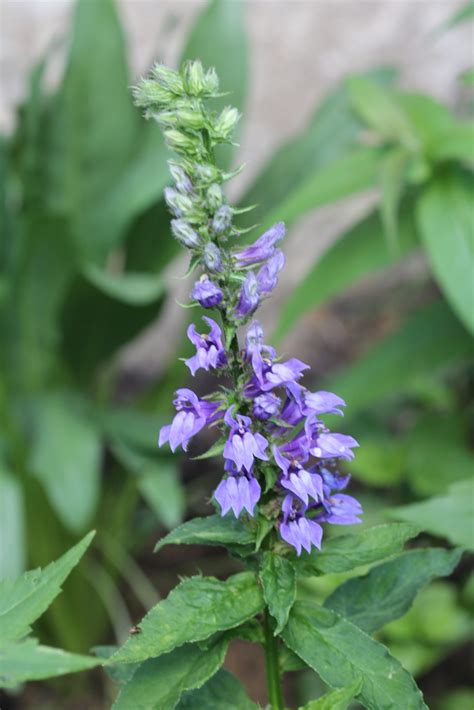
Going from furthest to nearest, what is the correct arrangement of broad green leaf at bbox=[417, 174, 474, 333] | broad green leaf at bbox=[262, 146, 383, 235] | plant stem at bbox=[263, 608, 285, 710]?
broad green leaf at bbox=[262, 146, 383, 235] → broad green leaf at bbox=[417, 174, 474, 333] → plant stem at bbox=[263, 608, 285, 710]

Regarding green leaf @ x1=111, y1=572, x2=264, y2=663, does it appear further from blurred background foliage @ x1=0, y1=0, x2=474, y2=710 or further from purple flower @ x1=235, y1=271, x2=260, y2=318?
blurred background foliage @ x1=0, y1=0, x2=474, y2=710

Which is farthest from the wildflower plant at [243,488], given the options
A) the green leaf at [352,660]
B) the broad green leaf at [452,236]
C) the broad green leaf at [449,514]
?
the broad green leaf at [452,236]

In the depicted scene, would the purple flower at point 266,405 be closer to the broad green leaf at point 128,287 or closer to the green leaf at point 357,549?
the green leaf at point 357,549

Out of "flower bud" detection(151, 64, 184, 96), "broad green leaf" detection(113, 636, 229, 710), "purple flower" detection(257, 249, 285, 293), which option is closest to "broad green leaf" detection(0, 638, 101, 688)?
"broad green leaf" detection(113, 636, 229, 710)

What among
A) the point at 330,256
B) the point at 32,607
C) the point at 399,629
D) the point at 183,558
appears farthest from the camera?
the point at 183,558

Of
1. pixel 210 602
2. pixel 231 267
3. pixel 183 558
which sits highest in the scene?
pixel 231 267

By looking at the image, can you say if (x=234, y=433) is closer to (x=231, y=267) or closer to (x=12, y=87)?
(x=231, y=267)

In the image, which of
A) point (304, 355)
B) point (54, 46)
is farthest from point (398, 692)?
point (304, 355)
